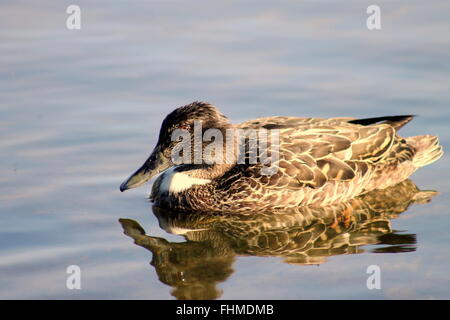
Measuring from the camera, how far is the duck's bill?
10.4m

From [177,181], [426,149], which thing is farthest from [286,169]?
[426,149]

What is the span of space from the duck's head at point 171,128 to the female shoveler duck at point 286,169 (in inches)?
0.5

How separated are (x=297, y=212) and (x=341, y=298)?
2.42 meters

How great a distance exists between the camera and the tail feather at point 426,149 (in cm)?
1118

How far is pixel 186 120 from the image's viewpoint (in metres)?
10.3

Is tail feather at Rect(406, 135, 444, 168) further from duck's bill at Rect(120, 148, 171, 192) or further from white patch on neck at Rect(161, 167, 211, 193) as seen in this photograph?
duck's bill at Rect(120, 148, 171, 192)

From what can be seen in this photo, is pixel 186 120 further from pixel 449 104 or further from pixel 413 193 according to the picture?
pixel 449 104

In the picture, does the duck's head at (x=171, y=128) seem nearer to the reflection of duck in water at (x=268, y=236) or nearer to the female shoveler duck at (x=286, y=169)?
the female shoveler duck at (x=286, y=169)

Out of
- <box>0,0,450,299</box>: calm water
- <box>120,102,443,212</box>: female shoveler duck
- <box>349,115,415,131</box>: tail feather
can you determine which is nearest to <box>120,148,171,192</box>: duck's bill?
<box>120,102,443,212</box>: female shoveler duck

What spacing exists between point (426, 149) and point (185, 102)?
347 cm

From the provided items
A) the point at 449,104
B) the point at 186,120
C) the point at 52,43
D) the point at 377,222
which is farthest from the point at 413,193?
the point at 52,43

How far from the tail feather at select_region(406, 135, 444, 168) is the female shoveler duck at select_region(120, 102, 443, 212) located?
283 millimetres

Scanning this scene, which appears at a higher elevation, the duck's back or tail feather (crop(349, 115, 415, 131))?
tail feather (crop(349, 115, 415, 131))

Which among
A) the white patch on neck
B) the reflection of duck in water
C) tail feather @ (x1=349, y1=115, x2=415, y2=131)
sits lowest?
the reflection of duck in water
